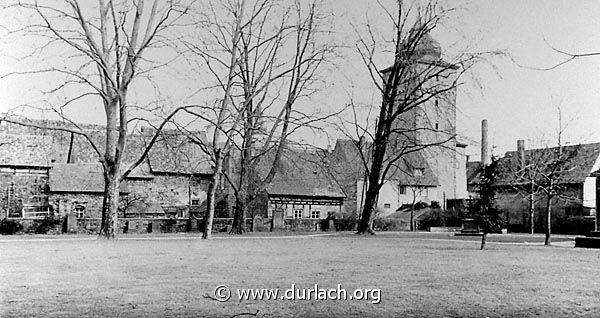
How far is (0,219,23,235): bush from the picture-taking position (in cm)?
3656

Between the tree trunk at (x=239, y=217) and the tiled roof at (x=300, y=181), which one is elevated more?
the tiled roof at (x=300, y=181)

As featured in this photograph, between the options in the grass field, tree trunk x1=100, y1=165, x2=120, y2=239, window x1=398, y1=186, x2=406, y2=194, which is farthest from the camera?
window x1=398, y1=186, x2=406, y2=194

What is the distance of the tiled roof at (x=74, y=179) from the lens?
4800cm

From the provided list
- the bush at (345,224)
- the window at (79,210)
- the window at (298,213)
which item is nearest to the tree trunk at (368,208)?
the bush at (345,224)

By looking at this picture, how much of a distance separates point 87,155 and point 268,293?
49839 millimetres

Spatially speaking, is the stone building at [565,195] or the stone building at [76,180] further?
the stone building at [565,195]

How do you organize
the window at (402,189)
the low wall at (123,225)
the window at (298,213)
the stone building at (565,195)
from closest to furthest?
1. the low wall at (123,225)
2. the stone building at (565,195)
3. the window at (298,213)
4. the window at (402,189)

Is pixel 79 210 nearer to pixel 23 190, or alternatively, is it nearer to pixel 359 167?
pixel 23 190

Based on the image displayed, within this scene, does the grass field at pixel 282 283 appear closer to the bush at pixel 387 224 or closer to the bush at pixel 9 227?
the bush at pixel 9 227

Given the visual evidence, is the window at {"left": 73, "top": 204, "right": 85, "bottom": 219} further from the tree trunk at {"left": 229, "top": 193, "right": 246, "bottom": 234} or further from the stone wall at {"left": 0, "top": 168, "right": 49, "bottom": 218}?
the tree trunk at {"left": 229, "top": 193, "right": 246, "bottom": 234}

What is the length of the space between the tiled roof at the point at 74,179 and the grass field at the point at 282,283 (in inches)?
1272

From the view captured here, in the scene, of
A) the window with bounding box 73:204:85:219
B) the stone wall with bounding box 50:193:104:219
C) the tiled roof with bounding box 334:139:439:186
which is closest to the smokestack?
the tiled roof with bounding box 334:139:439:186

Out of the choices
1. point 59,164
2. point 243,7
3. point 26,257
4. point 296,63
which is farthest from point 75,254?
point 59,164

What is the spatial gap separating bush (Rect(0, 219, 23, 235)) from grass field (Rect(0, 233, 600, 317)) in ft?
71.0
